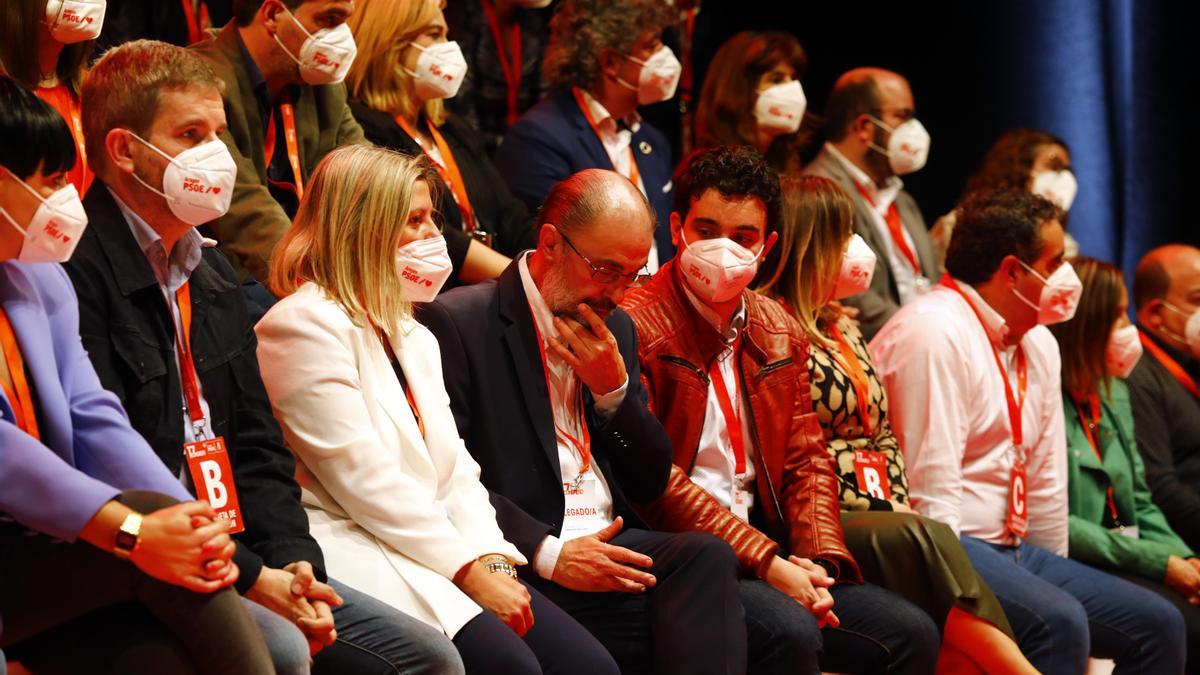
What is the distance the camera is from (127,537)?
245 cm

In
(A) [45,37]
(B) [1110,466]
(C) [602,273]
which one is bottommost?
(B) [1110,466]

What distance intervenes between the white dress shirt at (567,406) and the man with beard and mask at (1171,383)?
2704 mm

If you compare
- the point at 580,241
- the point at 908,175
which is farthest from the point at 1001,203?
the point at 908,175

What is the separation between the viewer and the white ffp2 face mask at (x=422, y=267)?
11.2 feet

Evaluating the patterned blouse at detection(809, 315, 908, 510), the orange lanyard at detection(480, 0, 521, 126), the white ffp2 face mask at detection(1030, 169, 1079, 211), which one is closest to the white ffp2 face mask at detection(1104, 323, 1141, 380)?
the white ffp2 face mask at detection(1030, 169, 1079, 211)

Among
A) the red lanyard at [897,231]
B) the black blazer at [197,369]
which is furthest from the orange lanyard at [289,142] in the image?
the red lanyard at [897,231]

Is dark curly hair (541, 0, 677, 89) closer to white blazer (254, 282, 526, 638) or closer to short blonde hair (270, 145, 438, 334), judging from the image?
short blonde hair (270, 145, 438, 334)

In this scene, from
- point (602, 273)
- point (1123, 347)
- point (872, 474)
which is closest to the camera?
point (602, 273)

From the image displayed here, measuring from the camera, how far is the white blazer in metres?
3.06

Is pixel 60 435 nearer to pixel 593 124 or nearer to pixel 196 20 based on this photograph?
pixel 196 20

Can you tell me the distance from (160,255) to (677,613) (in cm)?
131

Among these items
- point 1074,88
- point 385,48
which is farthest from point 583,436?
point 1074,88

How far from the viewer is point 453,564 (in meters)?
3.11

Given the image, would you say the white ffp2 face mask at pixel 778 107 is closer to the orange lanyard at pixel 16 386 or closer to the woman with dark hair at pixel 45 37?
the woman with dark hair at pixel 45 37
